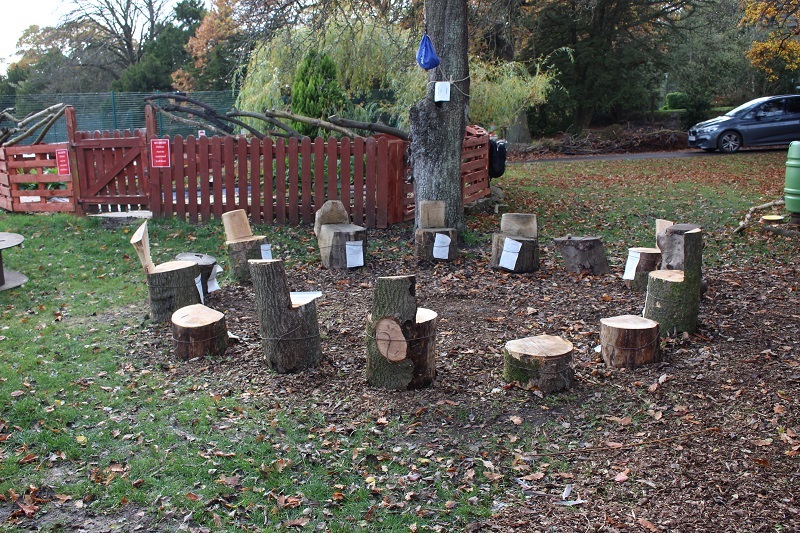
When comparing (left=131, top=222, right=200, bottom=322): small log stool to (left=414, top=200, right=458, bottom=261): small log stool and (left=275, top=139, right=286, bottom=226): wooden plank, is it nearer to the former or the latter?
(left=414, top=200, right=458, bottom=261): small log stool

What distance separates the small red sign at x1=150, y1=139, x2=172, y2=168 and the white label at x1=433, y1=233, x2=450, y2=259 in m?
4.75

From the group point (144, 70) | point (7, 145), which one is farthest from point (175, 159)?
point (144, 70)

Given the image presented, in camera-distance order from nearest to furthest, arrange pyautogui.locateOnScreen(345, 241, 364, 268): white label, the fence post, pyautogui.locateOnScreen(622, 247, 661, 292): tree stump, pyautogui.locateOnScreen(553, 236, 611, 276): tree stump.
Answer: pyautogui.locateOnScreen(622, 247, 661, 292): tree stump < pyautogui.locateOnScreen(553, 236, 611, 276): tree stump < pyautogui.locateOnScreen(345, 241, 364, 268): white label < the fence post

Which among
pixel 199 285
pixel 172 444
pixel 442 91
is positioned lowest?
pixel 172 444

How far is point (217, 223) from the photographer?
10469 mm

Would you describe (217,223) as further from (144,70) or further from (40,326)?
(144,70)

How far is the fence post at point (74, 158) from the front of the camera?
427 inches

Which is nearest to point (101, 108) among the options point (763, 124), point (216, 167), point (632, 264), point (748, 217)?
point (216, 167)

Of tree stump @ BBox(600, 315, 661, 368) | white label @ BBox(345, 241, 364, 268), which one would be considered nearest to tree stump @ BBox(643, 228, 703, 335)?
tree stump @ BBox(600, 315, 661, 368)

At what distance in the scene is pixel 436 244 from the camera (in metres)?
8.17

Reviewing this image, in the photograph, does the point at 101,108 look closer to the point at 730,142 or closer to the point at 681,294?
the point at 730,142

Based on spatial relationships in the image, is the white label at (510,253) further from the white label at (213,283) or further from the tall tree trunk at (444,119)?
the white label at (213,283)

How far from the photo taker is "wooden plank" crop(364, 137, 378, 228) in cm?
991

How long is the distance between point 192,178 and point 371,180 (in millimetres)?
2736
